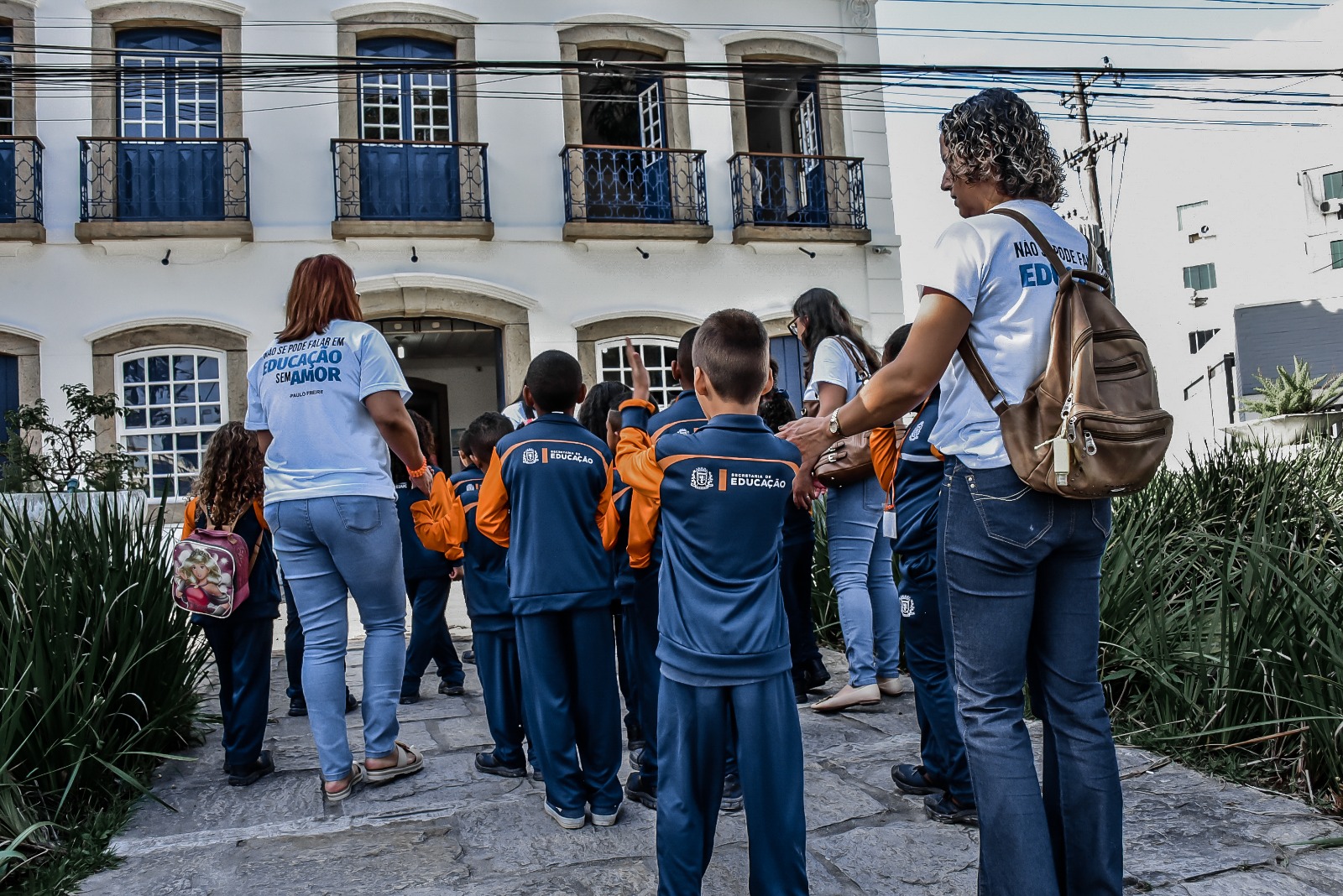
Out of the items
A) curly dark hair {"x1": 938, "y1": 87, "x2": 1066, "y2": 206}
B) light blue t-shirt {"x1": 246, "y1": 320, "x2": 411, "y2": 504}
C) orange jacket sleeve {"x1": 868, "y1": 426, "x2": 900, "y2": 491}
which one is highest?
curly dark hair {"x1": 938, "y1": 87, "x2": 1066, "y2": 206}

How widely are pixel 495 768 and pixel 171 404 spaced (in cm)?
951

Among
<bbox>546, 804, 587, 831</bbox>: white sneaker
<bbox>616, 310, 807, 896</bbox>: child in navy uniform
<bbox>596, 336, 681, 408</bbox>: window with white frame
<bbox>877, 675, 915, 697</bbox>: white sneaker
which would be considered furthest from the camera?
<bbox>596, 336, 681, 408</bbox>: window with white frame

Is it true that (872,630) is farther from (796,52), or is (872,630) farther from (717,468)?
(796,52)

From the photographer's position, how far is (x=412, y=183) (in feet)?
40.0

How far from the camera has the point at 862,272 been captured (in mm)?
13617

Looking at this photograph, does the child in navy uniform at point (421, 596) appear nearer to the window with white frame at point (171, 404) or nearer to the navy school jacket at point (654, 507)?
the navy school jacket at point (654, 507)

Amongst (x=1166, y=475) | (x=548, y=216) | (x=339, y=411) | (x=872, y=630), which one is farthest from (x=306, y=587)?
(x=548, y=216)

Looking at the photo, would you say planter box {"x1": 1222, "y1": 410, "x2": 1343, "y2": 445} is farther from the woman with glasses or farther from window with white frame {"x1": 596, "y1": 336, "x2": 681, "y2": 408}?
the woman with glasses

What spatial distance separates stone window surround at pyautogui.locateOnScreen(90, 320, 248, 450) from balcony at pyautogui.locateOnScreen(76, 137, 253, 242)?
3.23 ft

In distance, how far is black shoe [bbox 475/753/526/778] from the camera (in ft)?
12.7

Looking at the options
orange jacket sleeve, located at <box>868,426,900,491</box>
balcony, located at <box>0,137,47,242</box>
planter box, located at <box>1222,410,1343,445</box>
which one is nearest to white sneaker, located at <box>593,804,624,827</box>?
orange jacket sleeve, located at <box>868,426,900,491</box>

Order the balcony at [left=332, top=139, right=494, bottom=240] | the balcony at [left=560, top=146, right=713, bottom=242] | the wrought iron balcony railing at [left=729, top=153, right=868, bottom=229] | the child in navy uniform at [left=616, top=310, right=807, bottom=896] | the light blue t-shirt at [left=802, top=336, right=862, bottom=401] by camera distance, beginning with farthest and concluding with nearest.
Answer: the wrought iron balcony railing at [left=729, top=153, right=868, bottom=229], the balcony at [left=560, top=146, right=713, bottom=242], the balcony at [left=332, top=139, right=494, bottom=240], the light blue t-shirt at [left=802, top=336, right=862, bottom=401], the child in navy uniform at [left=616, top=310, right=807, bottom=896]

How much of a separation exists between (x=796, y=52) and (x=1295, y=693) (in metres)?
11.7

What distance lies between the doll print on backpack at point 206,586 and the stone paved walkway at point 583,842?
0.68 m
